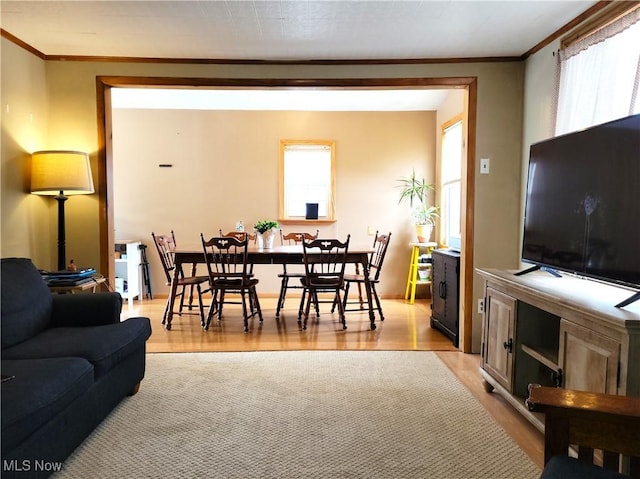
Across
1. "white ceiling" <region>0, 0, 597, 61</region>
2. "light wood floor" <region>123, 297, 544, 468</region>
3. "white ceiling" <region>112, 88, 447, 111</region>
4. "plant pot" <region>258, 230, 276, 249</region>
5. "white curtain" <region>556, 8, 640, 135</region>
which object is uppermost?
"white ceiling" <region>112, 88, 447, 111</region>

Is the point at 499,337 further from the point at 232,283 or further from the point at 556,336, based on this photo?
the point at 232,283

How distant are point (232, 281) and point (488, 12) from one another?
308 cm

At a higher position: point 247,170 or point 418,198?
point 247,170

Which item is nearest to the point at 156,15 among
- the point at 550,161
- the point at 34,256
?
the point at 34,256

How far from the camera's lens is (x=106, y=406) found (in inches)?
85.9

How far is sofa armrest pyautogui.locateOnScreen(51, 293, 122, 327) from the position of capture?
2.52 m

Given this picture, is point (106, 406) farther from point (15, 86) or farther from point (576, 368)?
point (15, 86)

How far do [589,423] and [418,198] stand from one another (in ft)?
15.5

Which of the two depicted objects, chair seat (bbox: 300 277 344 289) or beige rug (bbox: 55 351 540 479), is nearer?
beige rug (bbox: 55 351 540 479)

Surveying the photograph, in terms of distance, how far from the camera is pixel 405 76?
11.5ft

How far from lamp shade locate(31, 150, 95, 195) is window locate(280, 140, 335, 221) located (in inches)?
112

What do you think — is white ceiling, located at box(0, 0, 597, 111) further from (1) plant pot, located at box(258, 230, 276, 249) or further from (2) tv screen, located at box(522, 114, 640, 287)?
(1) plant pot, located at box(258, 230, 276, 249)

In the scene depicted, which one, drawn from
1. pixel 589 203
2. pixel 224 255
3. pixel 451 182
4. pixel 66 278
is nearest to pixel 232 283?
pixel 224 255

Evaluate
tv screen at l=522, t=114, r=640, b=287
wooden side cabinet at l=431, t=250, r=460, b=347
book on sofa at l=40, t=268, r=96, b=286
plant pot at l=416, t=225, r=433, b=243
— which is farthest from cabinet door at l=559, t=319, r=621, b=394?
plant pot at l=416, t=225, r=433, b=243
